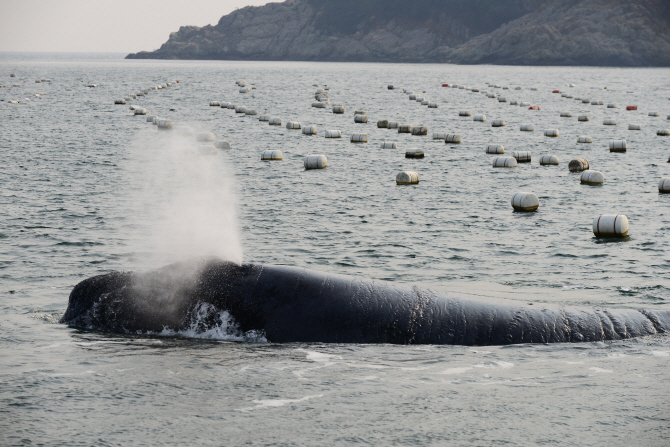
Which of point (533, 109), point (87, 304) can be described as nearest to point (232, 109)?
point (533, 109)

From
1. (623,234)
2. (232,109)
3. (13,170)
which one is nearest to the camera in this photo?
(623,234)

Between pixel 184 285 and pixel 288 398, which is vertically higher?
pixel 184 285

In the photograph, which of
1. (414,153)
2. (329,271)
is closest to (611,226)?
(329,271)

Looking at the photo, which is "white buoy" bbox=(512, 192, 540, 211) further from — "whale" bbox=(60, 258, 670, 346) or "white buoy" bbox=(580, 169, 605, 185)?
"whale" bbox=(60, 258, 670, 346)

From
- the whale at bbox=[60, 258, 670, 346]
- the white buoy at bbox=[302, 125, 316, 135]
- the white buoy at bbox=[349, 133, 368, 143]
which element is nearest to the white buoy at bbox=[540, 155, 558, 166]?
the white buoy at bbox=[349, 133, 368, 143]

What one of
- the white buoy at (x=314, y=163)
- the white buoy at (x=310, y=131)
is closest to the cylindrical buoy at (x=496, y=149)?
the white buoy at (x=314, y=163)

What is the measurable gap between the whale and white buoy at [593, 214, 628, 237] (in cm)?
1003

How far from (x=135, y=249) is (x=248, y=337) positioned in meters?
8.92

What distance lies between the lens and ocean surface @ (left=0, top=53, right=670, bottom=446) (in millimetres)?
10023

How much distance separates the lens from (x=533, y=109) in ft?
266

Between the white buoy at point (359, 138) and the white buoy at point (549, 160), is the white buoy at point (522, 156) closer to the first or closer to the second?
the white buoy at point (549, 160)

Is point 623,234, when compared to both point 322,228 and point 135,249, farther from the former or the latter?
point 135,249

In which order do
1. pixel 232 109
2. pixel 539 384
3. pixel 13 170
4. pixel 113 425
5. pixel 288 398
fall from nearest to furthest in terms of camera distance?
pixel 113 425 < pixel 288 398 < pixel 539 384 < pixel 13 170 < pixel 232 109

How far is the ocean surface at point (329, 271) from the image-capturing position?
10023mm
